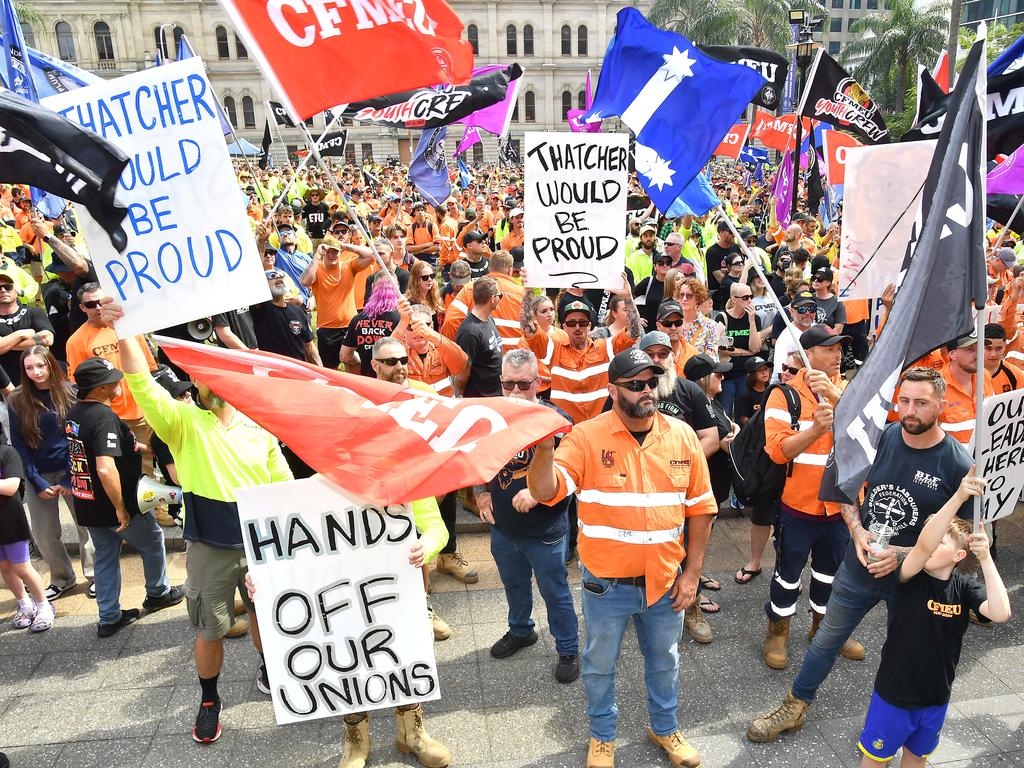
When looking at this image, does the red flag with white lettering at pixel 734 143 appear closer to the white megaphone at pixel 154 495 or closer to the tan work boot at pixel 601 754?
the white megaphone at pixel 154 495

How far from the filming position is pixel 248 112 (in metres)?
70.8

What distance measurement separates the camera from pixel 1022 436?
4.14m

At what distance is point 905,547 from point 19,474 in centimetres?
500

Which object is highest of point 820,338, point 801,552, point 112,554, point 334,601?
point 820,338

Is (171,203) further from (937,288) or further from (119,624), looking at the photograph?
(937,288)

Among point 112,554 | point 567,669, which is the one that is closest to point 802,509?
point 567,669

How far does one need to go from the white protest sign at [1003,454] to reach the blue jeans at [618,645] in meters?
1.81

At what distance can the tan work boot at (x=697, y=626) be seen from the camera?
472 centimetres

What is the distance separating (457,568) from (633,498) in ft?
7.84

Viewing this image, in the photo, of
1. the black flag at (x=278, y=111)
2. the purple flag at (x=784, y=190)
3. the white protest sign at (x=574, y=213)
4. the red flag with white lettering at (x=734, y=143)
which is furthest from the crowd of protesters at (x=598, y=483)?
the red flag with white lettering at (x=734, y=143)

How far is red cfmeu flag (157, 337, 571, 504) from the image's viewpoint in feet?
9.87

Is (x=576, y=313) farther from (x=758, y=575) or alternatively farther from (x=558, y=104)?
(x=558, y=104)

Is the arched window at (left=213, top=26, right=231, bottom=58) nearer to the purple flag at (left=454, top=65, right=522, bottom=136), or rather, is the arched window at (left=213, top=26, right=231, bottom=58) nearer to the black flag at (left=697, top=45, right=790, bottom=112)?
the purple flag at (left=454, top=65, right=522, bottom=136)

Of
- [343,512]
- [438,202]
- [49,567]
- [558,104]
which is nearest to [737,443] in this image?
[343,512]
